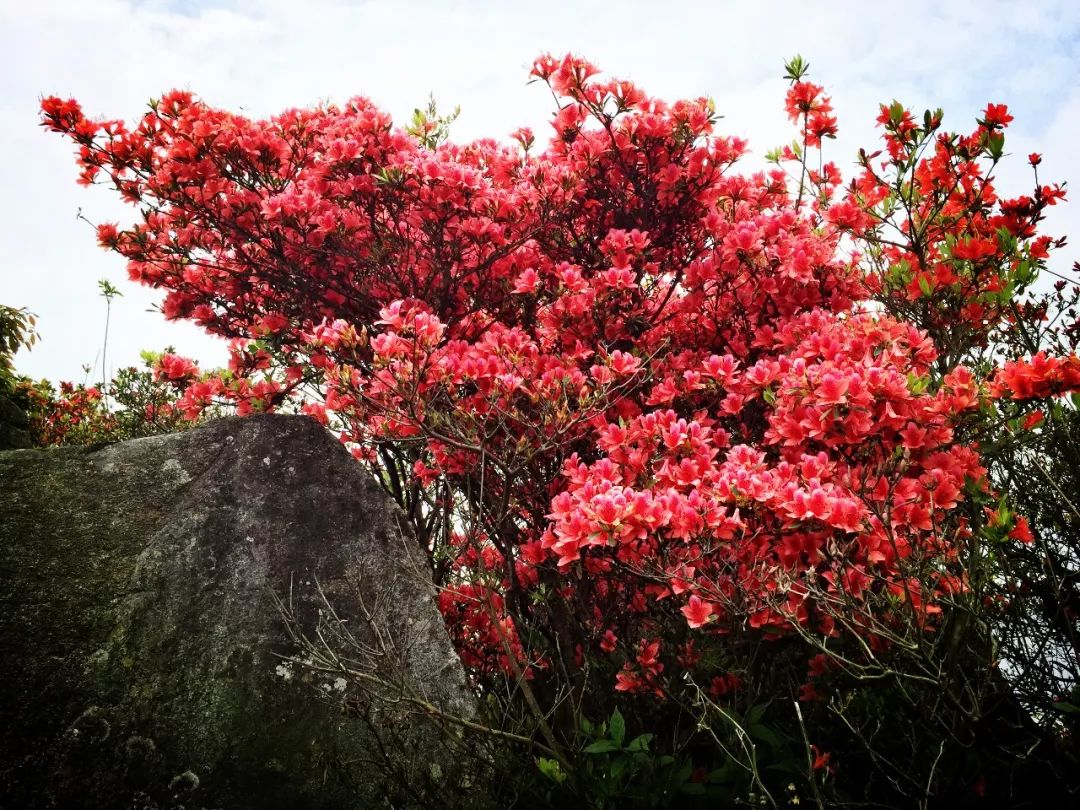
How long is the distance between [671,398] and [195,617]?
2.32 metres

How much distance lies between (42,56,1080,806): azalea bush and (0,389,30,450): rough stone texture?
2.75 meters

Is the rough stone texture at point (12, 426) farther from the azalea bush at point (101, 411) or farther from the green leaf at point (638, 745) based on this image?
the green leaf at point (638, 745)

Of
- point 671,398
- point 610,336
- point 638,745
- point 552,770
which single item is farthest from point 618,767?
point 610,336

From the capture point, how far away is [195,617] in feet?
9.39

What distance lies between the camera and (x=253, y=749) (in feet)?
8.70

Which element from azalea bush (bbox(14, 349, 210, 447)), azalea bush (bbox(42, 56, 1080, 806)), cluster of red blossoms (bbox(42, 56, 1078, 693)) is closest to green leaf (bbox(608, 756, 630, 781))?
azalea bush (bbox(42, 56, 1080, 806))

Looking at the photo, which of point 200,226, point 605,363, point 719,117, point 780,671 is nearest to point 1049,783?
point 780,671

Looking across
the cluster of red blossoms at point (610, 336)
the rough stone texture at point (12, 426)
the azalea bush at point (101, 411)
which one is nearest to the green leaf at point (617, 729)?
the cluster of red blossoms at point (610, 336)

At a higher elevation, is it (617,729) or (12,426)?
(12,426)

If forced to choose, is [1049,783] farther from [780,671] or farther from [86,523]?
[86,523]

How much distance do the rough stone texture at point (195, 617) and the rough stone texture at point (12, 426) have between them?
403cm

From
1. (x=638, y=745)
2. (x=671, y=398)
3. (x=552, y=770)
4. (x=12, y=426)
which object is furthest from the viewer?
(x=12, y=426)

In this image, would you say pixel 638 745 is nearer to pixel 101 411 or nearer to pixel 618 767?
pixel 618 767

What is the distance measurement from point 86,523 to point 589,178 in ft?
10.1
